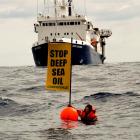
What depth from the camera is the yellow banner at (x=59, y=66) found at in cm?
2067

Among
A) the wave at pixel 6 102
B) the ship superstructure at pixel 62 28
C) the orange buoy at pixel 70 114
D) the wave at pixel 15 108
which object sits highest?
the ship superstructure at pixel 62 28

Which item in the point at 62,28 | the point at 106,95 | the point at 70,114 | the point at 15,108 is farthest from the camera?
the point at 62,28

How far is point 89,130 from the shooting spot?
63.4ft

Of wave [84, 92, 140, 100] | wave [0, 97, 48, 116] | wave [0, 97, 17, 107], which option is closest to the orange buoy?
wave [0, 97, 48, 116]

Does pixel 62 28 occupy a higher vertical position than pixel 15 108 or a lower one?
higher

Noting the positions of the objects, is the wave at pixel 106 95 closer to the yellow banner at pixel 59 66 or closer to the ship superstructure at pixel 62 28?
the yellow banner at pixel 59 66

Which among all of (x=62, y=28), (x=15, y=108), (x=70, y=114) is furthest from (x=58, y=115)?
(x=62, y=28)

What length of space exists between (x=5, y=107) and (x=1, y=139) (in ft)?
31.3

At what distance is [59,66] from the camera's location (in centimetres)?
2097

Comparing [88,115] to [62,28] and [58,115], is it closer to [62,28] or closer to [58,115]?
[58,115]

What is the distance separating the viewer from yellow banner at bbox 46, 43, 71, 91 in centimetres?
2067

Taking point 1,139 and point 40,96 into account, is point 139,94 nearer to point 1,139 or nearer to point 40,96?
point 40,96

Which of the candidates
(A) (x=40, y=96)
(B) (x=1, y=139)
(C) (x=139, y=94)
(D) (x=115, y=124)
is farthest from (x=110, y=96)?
(B) (x=1, y=139)

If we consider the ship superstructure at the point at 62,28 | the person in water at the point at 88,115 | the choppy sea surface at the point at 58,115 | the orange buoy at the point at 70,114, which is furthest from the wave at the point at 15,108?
the ship superstructure at the point at 62,28
